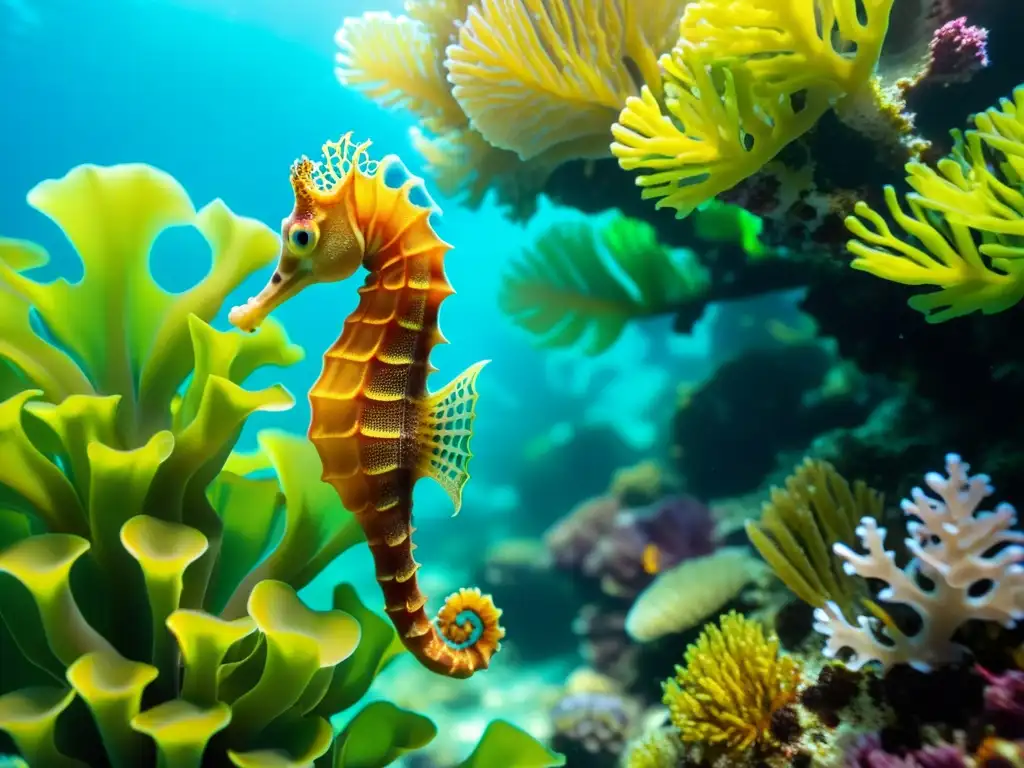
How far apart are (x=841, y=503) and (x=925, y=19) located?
226cm

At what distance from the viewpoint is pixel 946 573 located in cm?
173

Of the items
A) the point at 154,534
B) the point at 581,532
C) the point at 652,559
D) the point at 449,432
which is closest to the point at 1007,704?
the point at 449,432

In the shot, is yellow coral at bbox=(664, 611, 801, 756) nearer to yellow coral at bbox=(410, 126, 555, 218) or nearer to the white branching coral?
the white branching coral

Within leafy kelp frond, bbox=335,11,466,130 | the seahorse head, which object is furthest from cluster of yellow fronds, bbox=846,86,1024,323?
leafy kelp frond, bbox=335,11,466,130

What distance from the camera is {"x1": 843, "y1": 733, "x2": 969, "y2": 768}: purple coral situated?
1548 mm

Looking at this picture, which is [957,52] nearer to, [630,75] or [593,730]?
[630,75]

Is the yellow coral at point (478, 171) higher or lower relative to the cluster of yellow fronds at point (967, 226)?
higher

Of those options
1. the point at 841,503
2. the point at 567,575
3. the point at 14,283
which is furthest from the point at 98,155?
the point at 841,503

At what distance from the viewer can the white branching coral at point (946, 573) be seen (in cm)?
172

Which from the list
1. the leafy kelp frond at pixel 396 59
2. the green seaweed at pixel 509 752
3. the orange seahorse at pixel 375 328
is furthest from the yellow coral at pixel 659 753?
the leafy kelp frond at pixel 396 59

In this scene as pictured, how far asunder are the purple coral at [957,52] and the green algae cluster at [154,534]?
9.42 ft

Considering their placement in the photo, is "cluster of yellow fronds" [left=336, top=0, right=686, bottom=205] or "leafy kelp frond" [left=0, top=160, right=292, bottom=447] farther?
"cluster of yellow fronds" [left=336, top=0, right=686, bottom=205]

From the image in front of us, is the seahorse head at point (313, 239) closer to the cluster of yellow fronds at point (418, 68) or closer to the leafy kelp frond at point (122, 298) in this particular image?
the leafy kelp frond at point (122, 298)

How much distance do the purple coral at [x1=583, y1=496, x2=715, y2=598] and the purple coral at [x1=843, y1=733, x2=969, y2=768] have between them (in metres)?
3.33
